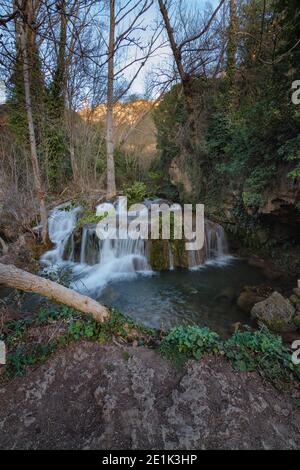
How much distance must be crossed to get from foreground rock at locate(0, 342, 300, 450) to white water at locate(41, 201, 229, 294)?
4.39m

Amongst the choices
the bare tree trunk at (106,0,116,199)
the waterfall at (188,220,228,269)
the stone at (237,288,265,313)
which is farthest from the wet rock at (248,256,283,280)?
the bare tree trunk at (106,0,116,199)

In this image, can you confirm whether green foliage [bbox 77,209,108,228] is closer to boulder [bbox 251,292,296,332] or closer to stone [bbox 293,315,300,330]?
boulder [bbox 251,292,296,332]

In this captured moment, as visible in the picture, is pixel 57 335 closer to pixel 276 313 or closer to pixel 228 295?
pixel 276 313

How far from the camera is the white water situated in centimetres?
786

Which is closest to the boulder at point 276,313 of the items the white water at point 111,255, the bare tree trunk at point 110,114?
the white water at point 111,255

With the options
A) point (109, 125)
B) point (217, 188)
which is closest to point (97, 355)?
point (217, 188)

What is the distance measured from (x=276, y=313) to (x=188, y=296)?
2.09m

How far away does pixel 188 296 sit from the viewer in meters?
6.45

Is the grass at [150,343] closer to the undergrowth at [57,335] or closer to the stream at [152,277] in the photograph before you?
the undergrowth at [57,335]

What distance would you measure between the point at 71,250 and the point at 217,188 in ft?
18.7

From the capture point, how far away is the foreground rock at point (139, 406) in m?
2.30

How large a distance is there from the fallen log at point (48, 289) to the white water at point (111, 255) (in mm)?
3991

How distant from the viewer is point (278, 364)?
2939 millimetres

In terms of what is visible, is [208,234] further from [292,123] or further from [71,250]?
[71,250]
